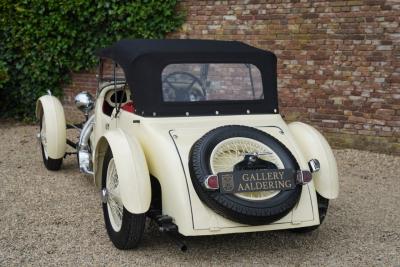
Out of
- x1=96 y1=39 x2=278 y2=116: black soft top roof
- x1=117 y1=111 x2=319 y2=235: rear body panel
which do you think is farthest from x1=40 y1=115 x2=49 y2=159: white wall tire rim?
x1=117 y1=111 x2=319 y2=235: rear body panel

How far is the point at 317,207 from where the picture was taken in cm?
412

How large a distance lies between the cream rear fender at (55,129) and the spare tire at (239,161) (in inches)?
95.6

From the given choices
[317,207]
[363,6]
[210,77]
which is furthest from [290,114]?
[317,207]

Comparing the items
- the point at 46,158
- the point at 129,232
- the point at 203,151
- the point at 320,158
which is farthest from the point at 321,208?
the point at 46,158

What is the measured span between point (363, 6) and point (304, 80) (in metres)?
1.20

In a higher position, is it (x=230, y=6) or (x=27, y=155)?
(x=230, y=6)

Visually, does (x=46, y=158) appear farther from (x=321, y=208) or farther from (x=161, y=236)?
(x=321, y=208)

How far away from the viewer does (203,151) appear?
395 centimetres

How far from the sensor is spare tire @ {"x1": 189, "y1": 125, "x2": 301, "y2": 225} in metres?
3.75

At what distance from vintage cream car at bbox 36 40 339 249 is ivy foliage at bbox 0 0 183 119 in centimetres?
341

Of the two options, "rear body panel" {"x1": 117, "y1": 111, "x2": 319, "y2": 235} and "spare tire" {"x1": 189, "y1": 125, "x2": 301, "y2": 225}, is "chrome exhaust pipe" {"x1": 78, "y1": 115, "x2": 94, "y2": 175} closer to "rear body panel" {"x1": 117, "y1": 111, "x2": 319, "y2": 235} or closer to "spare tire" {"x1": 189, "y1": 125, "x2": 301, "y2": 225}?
"rear body panel" {"x1": 117, "y1": 111, "x2": 319, "y2": 235}

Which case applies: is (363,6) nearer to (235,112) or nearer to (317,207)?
(235,112)

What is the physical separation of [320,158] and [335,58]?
3310mm

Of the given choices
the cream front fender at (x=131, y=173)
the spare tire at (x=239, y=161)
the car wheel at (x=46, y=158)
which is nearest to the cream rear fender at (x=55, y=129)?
the car wheel at (x=46, y=158)
